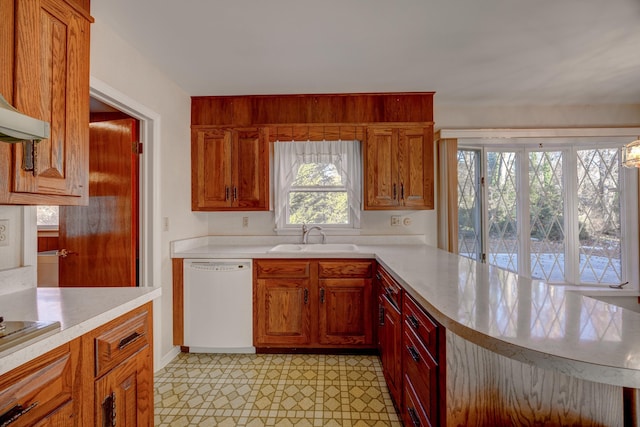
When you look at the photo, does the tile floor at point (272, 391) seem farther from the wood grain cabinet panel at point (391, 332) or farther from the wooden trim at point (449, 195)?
the wooden trim at point (449, 195)

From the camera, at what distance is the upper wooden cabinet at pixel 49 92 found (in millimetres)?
1089

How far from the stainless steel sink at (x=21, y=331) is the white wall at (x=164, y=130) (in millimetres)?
1457

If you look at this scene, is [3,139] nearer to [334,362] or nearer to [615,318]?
[615,318]

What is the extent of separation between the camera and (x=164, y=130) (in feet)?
8.14

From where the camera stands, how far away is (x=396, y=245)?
3.09 meters

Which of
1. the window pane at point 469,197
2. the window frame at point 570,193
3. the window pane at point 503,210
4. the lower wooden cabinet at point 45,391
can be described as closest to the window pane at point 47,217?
the lower wooden cabinet at point 45,391

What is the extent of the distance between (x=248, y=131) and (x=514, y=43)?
227cm

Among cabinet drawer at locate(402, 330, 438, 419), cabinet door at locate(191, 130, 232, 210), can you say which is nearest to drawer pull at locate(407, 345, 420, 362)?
cabinet drawer at locate(402, 330, 438, 419)

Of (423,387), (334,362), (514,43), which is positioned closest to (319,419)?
(334,362)

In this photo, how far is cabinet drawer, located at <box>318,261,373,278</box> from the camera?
99.7 inches

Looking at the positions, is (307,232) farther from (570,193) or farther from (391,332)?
(570,193)

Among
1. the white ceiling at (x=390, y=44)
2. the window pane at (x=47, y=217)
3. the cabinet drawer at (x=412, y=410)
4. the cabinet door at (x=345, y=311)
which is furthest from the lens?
the window pane at (x=47, y=217)

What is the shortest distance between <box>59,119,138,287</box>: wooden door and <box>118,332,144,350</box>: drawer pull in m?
1.15

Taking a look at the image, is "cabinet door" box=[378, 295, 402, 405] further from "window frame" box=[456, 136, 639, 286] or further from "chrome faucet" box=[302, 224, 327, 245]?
"window frame" box=[456, 136, 639, 286]
